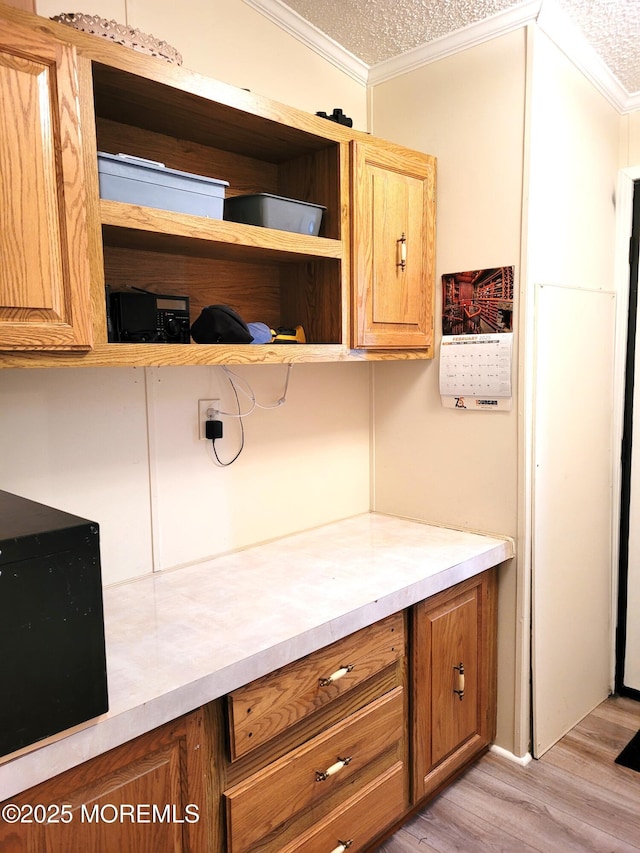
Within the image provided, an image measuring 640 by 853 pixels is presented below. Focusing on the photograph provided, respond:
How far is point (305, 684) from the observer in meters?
1.46

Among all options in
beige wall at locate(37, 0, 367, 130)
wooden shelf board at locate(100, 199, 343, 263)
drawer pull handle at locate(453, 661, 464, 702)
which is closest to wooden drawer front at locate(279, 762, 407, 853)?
drawer pull handle at locate(453, 661, 464, 702)

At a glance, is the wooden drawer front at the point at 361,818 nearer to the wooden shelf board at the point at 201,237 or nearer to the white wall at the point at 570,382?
the white wall at the point at 570,382

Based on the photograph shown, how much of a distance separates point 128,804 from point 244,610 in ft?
1.65

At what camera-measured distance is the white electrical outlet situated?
6.27ft

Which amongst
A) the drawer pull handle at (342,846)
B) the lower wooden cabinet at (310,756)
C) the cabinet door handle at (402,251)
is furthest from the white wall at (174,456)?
the drawer pull handle at (342,846)

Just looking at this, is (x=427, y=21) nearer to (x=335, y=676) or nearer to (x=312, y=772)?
(x=335, y=676)

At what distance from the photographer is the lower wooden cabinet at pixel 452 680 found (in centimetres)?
186

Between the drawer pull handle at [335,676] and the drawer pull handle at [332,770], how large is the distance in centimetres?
22

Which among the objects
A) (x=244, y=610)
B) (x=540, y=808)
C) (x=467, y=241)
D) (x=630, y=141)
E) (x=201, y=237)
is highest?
(x=630, y=141)

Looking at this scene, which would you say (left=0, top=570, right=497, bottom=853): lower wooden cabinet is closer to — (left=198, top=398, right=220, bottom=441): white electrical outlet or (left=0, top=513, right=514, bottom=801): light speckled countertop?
(left=0, top=513, right=514, bottom=801): light speckled countertop

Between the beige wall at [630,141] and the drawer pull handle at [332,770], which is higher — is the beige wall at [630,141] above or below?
above

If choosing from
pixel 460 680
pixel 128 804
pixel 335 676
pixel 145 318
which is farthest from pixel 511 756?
pixel 145 318

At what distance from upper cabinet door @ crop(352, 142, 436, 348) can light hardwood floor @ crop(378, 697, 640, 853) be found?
1.52 metres

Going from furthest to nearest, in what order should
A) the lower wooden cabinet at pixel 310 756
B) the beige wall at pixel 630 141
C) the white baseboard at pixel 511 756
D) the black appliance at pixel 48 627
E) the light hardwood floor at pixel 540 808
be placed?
the beige wall at pixel 630 141, the white baseboard at pixel 511 756, the light hardwood floor at pixel 540 808, the lower wooden cabinet at pixel 310 756, the black appliance at pixel 48 627
